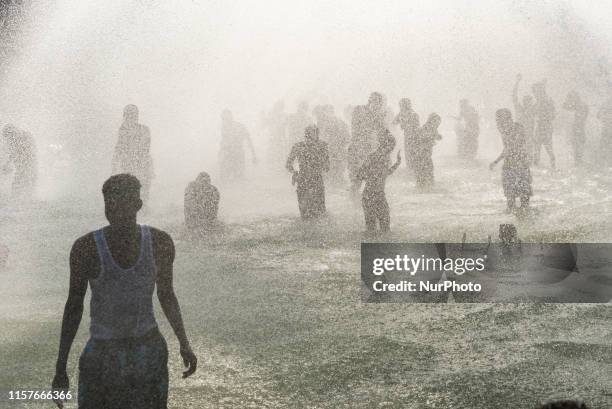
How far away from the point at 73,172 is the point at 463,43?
28.5 meters

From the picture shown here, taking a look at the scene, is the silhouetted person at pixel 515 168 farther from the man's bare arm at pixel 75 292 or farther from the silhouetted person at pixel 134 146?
the man's bare arm at pixel 75 292

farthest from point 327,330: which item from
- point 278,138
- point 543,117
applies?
point 278,138

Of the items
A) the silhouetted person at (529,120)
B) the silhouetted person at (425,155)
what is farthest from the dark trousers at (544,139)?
the silhouetted person at (425,155)

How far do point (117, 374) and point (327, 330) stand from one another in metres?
4.00

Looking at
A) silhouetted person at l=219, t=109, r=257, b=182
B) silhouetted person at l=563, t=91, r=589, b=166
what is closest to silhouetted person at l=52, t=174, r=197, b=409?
silhouetted person at l=219, t=109, r=257, b=182

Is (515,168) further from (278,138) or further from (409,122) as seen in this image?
(278,138)

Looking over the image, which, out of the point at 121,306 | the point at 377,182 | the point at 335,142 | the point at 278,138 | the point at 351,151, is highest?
the point at 278,138

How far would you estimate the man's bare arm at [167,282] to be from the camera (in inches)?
150

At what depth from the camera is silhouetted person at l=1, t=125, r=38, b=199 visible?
17.8 meters

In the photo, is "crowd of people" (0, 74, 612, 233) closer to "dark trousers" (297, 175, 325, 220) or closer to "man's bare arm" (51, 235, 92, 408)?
"dark trousers" (297, 175, 325, 220)

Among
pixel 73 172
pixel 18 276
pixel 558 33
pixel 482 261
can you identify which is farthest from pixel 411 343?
pixel 558 33

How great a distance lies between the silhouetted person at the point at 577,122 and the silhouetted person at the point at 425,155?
524 cm

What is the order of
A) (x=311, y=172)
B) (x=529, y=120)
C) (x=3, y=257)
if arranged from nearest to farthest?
(x=3, y=257) → (x=311, y=172) → (x=529, y=120)

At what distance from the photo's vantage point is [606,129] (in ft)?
72.8
